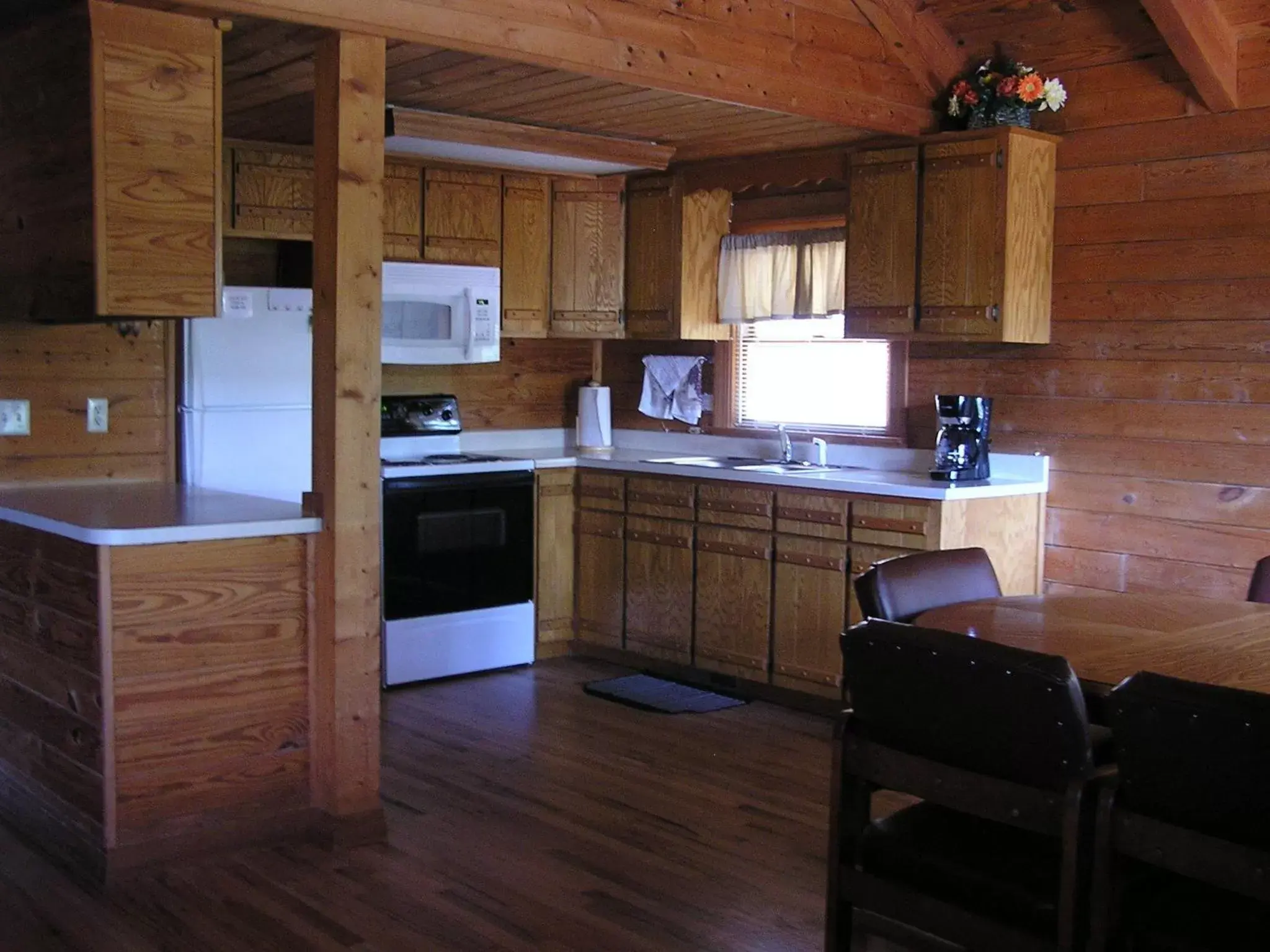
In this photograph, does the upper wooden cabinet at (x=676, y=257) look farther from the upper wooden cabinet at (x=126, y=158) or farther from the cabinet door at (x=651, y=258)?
the upper wooden cabinet at (x=126, y=158)

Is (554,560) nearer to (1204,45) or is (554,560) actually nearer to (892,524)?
(892,524)

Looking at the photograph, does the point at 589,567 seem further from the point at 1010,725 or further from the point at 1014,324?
the point at 1010,725

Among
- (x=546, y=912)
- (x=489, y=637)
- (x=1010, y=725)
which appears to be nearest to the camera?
(x=1010, y=725)

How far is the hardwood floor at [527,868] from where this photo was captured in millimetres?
3156

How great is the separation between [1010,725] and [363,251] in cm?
214

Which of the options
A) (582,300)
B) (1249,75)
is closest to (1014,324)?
(1249,75)

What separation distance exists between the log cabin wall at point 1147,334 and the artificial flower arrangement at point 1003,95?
150 millimetres

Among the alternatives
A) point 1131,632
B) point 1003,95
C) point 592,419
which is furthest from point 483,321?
point 1131,632

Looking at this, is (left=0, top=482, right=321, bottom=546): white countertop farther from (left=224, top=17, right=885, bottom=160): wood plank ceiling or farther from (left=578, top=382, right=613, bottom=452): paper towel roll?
(left=578, top=382, right=613, bottom=452): paper towel roll

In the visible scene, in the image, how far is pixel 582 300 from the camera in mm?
6125

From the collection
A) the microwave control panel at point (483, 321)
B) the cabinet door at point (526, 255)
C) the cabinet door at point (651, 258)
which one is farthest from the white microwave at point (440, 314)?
the cabinet door at point (651, 258)

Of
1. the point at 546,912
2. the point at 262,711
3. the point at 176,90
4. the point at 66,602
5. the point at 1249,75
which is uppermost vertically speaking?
the point at 1249,75

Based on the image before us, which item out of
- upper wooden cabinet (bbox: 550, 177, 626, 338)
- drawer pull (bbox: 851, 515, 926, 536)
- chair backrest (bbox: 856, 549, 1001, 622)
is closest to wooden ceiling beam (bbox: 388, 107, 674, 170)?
upper wooden cabinet (bbox: 550, 177, 626, 338)

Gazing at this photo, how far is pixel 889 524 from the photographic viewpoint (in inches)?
190
